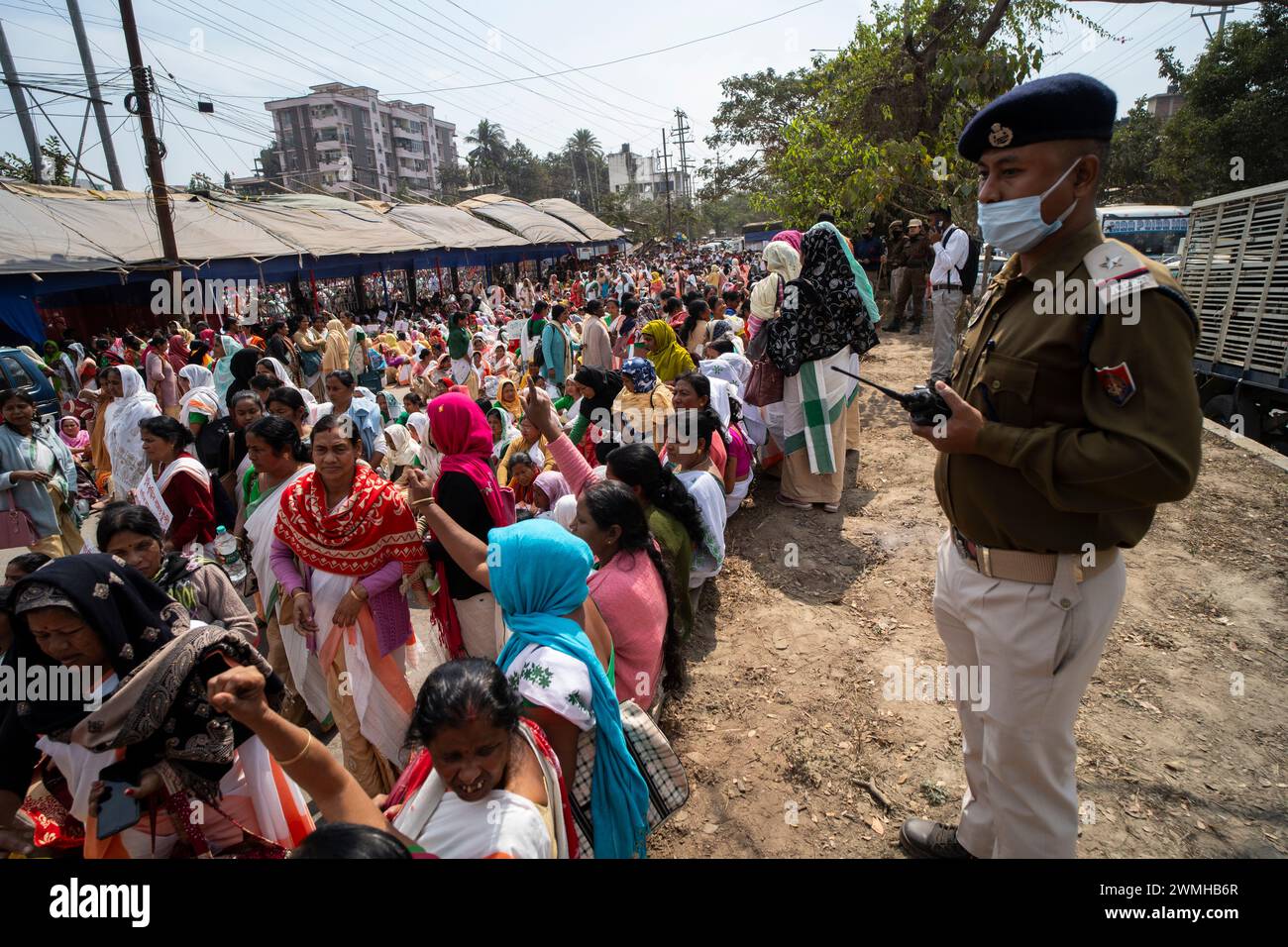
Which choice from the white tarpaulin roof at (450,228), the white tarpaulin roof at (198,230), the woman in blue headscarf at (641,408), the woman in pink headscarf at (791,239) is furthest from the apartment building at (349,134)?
the woman in blue headscarf at (641,408)

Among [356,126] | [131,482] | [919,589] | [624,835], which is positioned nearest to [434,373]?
[131,482]

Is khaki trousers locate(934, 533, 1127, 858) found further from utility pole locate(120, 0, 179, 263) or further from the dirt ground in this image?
utility pole locate(120, 0, 179, 263)

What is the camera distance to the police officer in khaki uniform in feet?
4.91

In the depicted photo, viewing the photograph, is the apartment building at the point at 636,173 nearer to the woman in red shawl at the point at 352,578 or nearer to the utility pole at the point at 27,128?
the utility pole at the point at 27,128

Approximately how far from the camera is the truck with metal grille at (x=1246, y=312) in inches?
256

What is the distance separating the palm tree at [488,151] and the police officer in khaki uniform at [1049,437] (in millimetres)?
78131

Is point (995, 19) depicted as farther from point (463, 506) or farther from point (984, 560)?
point (463, 506)

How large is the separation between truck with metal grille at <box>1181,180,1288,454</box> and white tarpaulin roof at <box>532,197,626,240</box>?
29315 millimetres

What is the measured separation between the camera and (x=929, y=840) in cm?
238

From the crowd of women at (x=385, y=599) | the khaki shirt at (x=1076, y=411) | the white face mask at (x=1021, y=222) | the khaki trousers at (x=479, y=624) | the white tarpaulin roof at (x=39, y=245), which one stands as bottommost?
the khaki trousers at (x=479, y=624)

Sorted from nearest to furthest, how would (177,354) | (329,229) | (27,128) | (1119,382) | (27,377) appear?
(1119,382)
(27,377)
(177,354)
(329,229)
(27,128)

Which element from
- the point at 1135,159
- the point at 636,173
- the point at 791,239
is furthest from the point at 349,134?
the point at 791,239

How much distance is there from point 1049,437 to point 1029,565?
357 mm
